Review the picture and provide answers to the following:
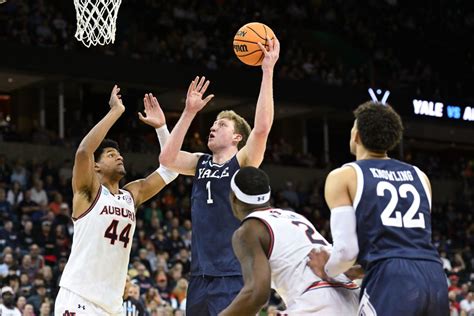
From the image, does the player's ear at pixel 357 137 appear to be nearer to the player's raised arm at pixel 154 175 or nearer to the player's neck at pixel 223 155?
the player's neck at pixel 223 155

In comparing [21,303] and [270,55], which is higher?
[270,55]

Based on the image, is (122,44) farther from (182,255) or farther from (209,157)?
(209,157)

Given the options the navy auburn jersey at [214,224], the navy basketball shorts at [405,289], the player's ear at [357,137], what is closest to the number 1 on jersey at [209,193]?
the navy auburn jersey at [214,224]

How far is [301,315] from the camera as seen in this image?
479 cm

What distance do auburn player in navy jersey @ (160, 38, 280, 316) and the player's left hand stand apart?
166 cm

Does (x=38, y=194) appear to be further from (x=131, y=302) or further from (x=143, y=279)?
(x=131, y=302)

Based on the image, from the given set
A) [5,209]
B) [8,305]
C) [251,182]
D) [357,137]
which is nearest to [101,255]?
[251,182]

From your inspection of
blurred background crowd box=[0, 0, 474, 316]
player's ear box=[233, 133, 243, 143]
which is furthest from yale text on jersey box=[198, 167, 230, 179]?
blurred background crowd box=[0, 0, 474, 316]

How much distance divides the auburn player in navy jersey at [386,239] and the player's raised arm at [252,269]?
0.35 metres

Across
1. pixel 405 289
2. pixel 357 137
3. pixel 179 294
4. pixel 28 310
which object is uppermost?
pixel 357 137

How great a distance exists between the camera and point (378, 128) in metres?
4.76

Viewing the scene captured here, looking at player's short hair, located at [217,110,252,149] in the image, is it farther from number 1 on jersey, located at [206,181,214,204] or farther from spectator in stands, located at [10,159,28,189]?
spectator in stands, located at [10,159,28,189]

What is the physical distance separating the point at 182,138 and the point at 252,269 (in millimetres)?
2417

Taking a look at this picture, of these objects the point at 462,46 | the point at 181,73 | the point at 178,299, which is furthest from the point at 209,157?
the point at 462,46
